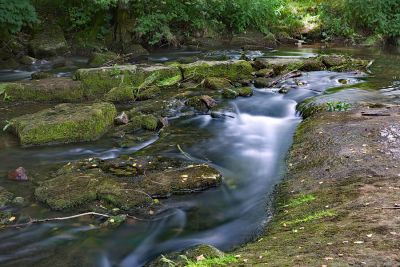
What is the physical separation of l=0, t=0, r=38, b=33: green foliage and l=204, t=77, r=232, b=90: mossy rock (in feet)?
19.7

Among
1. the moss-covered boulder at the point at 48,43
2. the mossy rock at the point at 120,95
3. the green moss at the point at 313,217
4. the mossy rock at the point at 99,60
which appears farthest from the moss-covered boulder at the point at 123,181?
the moss-covered boulder at the point at 48,43

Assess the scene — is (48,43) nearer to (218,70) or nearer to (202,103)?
(218,70)

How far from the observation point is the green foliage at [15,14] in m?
11.9

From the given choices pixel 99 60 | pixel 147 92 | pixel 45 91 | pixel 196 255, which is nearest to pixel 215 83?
pixel 147 92

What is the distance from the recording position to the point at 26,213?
15.6 ft

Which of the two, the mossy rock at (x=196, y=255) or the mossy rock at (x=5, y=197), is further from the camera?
the mossy rock at (x=5, y=197)

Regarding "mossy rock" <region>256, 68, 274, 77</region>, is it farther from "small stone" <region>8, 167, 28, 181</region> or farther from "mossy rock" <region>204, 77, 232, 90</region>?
"small stone" <region>8, 167, 28, 181</region>

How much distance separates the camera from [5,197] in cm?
500

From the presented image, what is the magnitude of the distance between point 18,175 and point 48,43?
993 cm

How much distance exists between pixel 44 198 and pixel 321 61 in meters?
9.53

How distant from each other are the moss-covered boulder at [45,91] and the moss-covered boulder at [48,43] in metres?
4.63

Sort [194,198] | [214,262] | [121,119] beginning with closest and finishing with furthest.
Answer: [214,262], [194,198], [121,119]

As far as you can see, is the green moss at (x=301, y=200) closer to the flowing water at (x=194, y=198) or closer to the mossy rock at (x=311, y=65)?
the flowing water at (x=194, y=198)

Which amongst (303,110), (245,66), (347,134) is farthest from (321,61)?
(347,134)
